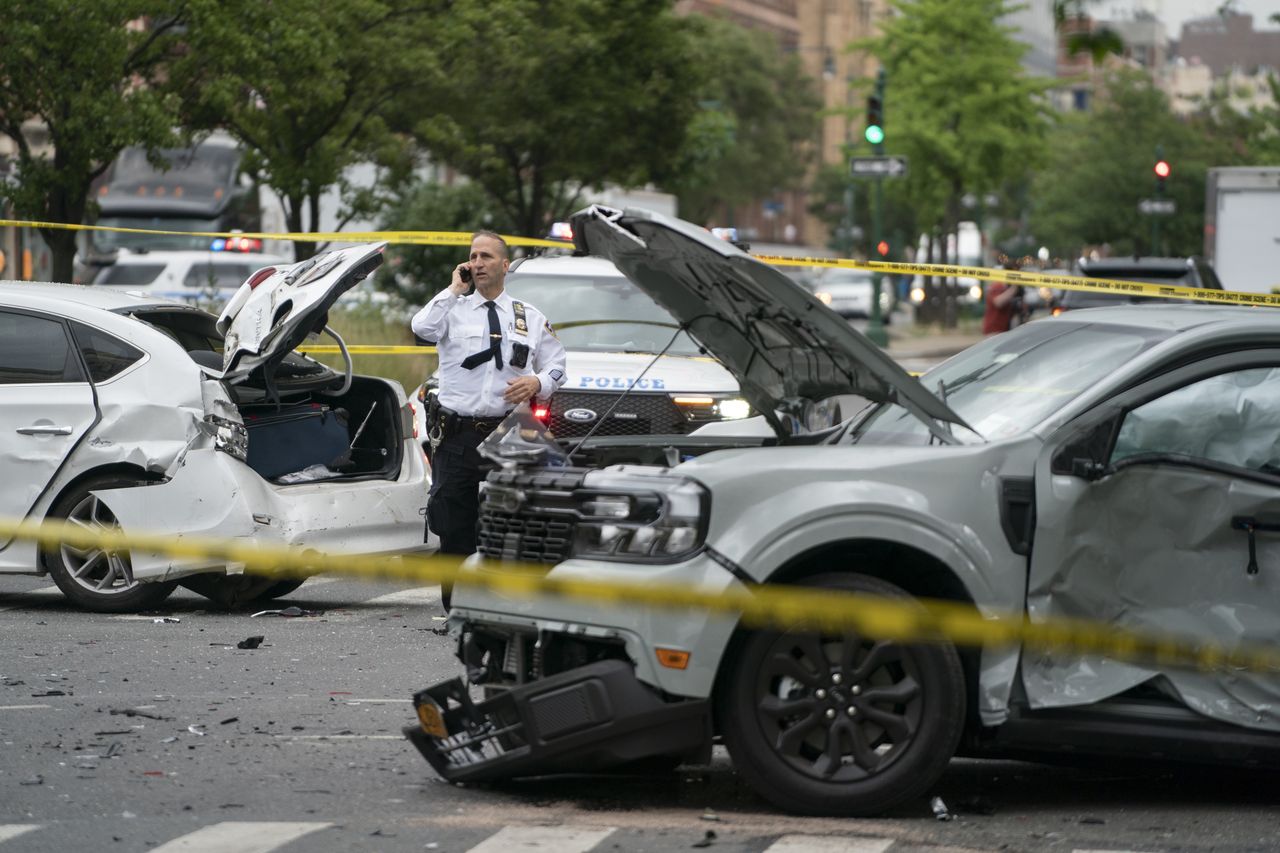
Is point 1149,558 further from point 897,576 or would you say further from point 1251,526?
point 897,576

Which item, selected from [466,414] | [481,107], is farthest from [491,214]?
[466,414]

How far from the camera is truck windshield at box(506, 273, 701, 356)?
13211mm

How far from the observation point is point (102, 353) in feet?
34.6

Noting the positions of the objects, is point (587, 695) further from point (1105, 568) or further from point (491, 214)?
point (491, 214)

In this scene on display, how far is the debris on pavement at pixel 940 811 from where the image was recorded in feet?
21.0

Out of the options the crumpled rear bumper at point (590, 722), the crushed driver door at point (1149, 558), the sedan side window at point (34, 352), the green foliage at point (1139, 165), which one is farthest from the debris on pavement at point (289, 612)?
the green foliage at point (1139, 165)

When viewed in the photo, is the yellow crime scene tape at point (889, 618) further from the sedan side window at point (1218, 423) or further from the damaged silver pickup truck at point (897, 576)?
the sedan side window at point (1218, 423)

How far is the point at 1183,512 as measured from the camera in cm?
638

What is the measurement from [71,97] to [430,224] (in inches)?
654

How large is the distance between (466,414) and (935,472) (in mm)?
3559

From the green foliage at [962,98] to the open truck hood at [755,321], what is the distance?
169 ft

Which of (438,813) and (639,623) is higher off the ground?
(639,623)

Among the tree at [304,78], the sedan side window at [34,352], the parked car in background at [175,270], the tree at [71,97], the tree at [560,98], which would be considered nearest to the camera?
the sedan side window at [34,352]

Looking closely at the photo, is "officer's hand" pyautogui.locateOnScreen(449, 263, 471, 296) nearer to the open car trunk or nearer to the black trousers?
the black trousers
